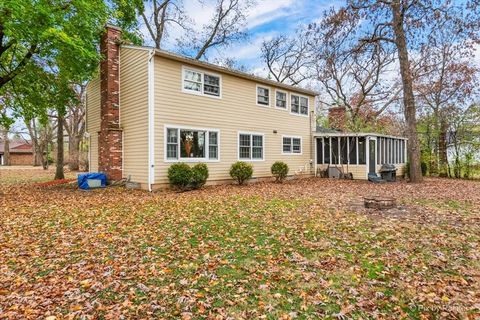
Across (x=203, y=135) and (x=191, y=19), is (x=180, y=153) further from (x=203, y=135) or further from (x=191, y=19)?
(x=191, y=19)

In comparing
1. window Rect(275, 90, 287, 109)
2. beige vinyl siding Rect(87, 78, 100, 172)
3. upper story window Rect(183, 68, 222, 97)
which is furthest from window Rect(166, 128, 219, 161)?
window Rect(275, 90, 287, 109)

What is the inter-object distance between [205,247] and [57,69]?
13440mm

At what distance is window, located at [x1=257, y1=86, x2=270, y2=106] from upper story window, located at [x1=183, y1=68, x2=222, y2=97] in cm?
282

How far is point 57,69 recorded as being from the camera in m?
13.9

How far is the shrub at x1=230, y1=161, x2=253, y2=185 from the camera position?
14.0 metres

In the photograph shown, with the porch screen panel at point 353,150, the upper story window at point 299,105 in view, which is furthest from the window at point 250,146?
the porch screen panel at point 353,150

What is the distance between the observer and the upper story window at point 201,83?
12.9 metres

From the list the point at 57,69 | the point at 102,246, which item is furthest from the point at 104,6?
the point at 102,246

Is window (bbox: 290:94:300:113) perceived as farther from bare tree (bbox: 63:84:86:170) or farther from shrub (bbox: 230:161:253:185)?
bare tree (bbox: 63:84:86:170)

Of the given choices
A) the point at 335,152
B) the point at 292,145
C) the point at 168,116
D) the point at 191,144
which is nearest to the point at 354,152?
the point at 335,152

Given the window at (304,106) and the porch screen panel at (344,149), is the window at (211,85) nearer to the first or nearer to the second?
the window at (304,106)

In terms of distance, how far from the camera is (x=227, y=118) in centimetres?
1437

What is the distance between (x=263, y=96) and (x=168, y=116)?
6214mm

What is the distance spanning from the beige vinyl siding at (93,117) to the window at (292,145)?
33.9ft
